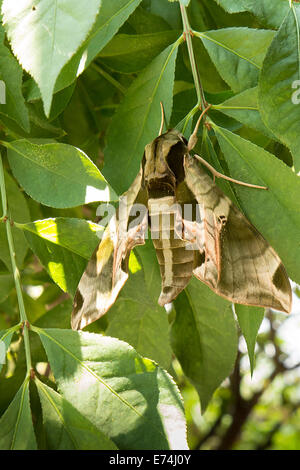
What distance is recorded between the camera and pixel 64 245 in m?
0.93

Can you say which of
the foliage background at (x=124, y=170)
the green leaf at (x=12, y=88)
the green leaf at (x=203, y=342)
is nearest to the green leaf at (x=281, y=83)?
the foliage background at (x=124, y=170)

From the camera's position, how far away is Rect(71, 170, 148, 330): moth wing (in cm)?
90

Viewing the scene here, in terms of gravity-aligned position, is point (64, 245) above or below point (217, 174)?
below

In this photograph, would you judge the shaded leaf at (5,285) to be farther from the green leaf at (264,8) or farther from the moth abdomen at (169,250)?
the green leaf at (264,8)

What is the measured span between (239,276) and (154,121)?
264 mm

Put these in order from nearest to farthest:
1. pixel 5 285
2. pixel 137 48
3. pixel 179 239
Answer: pixel 179 239, pixel 137 48, pixel 5 285

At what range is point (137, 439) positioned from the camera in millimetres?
741

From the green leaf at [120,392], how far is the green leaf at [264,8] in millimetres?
517

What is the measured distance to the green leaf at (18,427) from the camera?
0.77 meters

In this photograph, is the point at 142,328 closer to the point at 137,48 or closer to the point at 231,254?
the point at 231,254

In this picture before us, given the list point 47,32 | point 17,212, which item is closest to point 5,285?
point 17,212

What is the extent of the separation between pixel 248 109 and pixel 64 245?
35 cm

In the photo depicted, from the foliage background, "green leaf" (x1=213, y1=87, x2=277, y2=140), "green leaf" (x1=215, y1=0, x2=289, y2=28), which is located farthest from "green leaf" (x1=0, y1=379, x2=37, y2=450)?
"green leaf" (x1=215, y1=0, x2=289, y2=28)

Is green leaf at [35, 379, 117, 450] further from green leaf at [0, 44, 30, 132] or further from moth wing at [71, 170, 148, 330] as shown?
green leaf at [0, 44, 30, 132]
